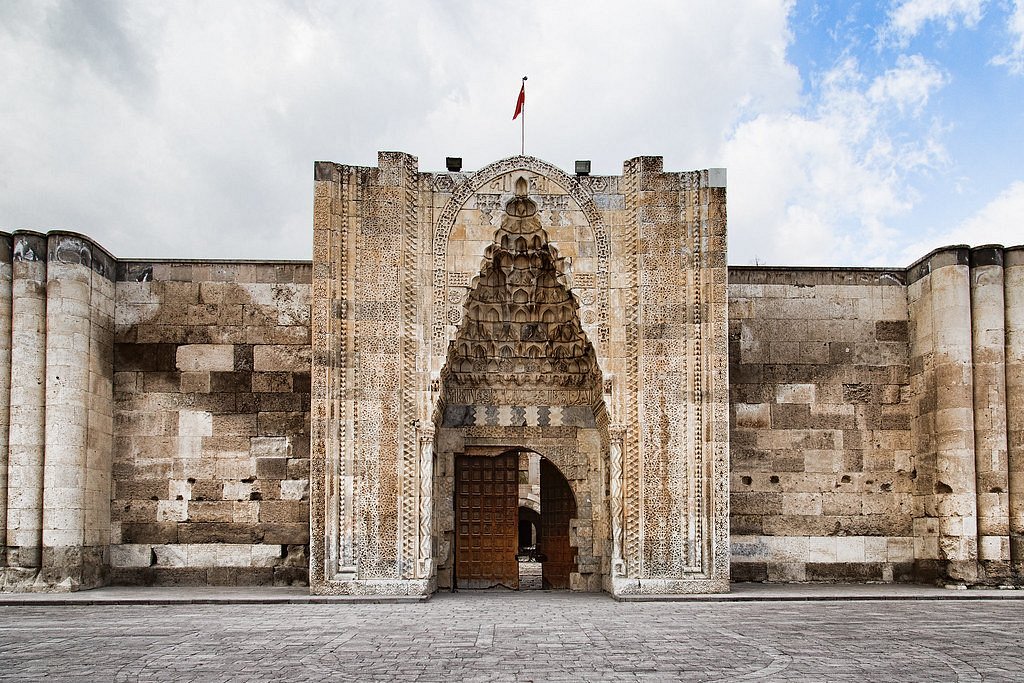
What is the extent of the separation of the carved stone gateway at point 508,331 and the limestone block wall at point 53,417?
3181mm

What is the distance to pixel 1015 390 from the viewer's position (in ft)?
46.0

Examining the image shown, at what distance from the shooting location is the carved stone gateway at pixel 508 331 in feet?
42.9

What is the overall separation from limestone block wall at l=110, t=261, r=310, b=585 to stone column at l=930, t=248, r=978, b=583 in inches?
349

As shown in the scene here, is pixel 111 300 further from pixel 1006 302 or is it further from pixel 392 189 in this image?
pixel 1006 302

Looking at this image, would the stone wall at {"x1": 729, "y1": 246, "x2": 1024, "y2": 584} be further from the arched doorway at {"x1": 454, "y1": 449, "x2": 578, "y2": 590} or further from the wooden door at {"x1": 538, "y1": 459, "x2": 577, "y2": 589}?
the arched doorway at {"x1": 454, "y1": 449, "x2": 578, "y2": 590}

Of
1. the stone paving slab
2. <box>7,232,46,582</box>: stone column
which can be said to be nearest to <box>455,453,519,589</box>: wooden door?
the stone paving slab

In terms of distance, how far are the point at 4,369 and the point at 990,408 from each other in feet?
43.7

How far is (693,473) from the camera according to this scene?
13266mm

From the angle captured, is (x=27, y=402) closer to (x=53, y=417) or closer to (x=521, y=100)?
(x=53, y=417)

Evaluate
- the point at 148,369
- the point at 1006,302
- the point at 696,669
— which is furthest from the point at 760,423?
the point at 148,369

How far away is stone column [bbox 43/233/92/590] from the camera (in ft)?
42.9

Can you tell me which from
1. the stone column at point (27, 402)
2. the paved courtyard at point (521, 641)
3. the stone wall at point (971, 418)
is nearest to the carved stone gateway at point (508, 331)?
the paved courtyard at point (521, 641)

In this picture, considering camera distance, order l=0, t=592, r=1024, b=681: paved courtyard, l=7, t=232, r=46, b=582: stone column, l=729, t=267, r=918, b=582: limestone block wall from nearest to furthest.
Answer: l=0, t=592, r=1024, b=681: paved courtyard → l=7, t=232, r=46, b=582: stone column → l=729, t=267, r=918, b=582: limestone block wall

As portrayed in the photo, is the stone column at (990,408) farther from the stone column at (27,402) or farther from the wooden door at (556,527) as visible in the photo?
the stone column at (27,402)
